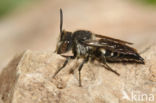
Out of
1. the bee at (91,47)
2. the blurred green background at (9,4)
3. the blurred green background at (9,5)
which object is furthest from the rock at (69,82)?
the blurred green background at (9,5)

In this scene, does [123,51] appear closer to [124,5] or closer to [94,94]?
[94,94]

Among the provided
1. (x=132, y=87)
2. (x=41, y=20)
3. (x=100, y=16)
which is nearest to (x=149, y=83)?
(x=132, y=87)

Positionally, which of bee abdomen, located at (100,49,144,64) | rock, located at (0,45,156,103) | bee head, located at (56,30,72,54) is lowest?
rock, located at (0,45,156,103)

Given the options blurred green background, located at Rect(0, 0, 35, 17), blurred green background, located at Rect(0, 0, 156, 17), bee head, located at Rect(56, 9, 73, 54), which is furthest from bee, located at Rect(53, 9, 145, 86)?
blurred green background, located at Rect(0, 0, 35, 17)

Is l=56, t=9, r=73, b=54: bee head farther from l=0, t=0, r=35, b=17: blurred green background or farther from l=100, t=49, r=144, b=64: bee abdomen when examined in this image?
l=0, t=0, r=35, b=17: blurred green background

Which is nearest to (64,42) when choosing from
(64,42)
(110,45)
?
(64,42)

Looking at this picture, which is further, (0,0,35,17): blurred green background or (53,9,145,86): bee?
(0,0,35,17): blurred green background

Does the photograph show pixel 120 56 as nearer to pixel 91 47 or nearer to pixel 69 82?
pixel 91 47

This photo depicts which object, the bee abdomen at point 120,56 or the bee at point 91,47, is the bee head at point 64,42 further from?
the bee abdomen at point 120,56

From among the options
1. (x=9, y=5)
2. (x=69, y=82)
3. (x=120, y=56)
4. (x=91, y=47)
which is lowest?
(x=69, y=82)
